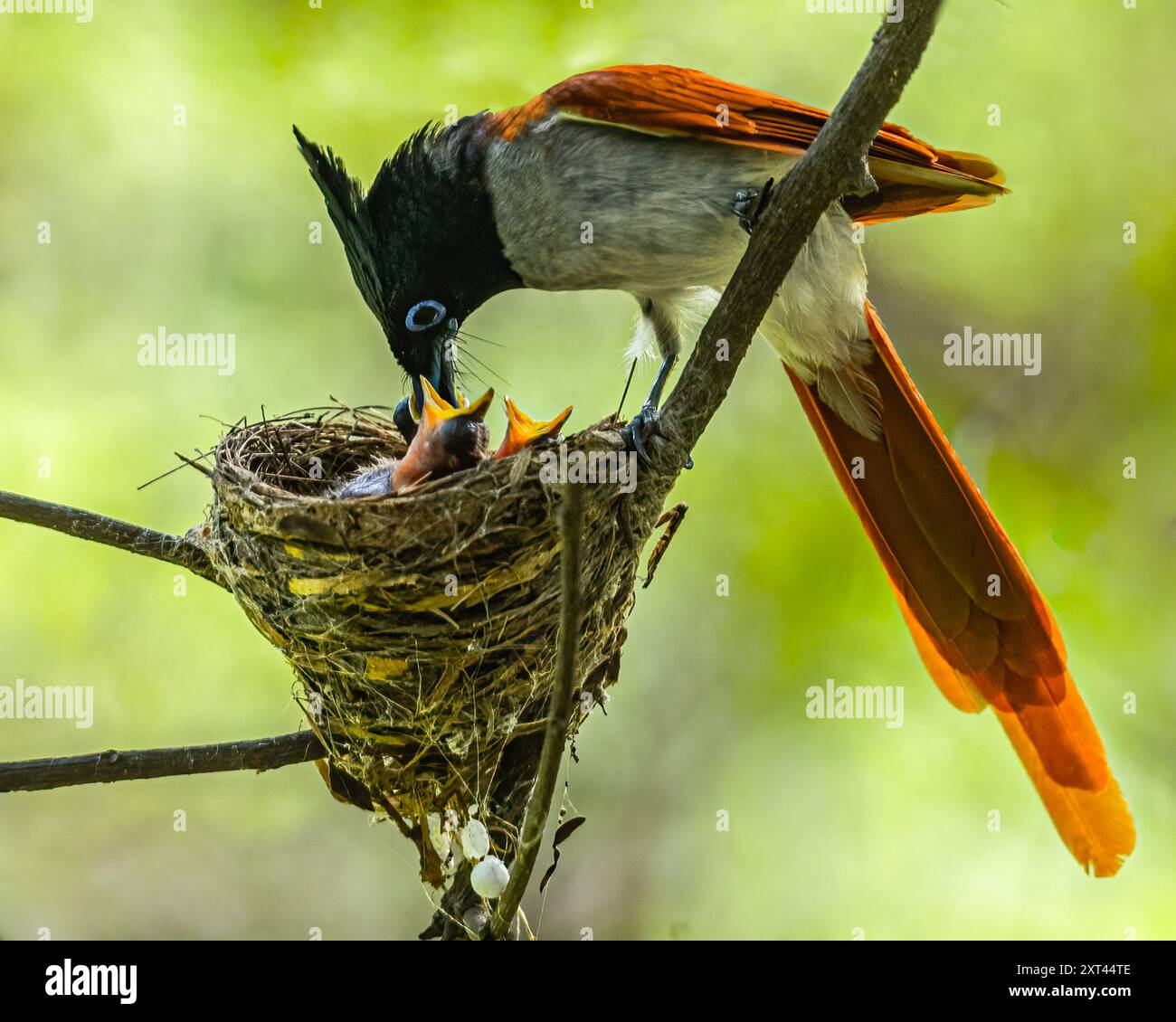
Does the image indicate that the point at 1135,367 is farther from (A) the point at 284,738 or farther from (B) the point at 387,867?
(B) the point at 387,867

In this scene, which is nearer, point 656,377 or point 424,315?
point 424,315

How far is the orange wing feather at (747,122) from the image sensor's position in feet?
10.3

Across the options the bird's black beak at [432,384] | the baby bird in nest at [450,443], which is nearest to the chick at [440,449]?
the baby bird in nest at [450,443]

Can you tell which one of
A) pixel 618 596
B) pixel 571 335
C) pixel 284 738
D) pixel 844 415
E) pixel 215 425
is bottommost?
pixel 284 738

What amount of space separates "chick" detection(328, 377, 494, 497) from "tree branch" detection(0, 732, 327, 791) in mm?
726

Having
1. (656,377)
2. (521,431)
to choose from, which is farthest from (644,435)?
(656,377)

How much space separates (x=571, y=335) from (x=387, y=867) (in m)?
2.16

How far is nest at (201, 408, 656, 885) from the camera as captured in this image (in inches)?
108

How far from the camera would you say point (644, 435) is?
2.86 metres

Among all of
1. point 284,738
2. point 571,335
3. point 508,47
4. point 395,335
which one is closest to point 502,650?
point 284,738

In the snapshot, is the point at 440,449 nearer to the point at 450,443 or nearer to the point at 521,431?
the point at 450,443

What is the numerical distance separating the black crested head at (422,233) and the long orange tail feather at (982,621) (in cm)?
128

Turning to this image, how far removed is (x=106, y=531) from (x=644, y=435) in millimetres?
1341

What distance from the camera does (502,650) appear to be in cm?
281
